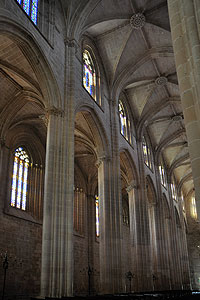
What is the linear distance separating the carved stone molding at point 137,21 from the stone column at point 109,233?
841cm

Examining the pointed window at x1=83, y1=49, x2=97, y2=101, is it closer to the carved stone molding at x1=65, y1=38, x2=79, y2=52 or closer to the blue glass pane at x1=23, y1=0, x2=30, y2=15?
the carved stone molding at x1=65, y1=38, x2=79, y2=52

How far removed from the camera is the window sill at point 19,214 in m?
17.7

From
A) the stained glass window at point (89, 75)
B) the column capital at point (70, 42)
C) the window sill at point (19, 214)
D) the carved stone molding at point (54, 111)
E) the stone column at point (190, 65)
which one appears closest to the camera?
the stone column at point (190, 65)

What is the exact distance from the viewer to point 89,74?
19.0m

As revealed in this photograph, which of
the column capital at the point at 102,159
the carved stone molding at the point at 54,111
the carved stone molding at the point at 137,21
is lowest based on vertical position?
the column capital at the point at 102,159

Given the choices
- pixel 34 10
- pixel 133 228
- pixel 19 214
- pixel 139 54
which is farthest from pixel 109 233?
pixel 139 54

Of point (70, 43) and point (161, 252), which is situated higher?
point (70, 43)

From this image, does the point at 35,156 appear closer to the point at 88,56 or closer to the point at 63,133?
the point at 88,56

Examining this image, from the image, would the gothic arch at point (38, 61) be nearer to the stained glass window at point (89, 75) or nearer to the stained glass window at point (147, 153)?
the stained glass window at point (89, 75)

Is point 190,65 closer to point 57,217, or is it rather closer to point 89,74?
point 57,217

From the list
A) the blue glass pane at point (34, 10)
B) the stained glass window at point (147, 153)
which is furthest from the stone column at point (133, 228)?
the blue glass pane at point (34, 10)

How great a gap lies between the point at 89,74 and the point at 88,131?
3.40 m

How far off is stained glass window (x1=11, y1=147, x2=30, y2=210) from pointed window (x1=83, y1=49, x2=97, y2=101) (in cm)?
602

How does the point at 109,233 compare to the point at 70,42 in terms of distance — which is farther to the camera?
the point at 109,233
